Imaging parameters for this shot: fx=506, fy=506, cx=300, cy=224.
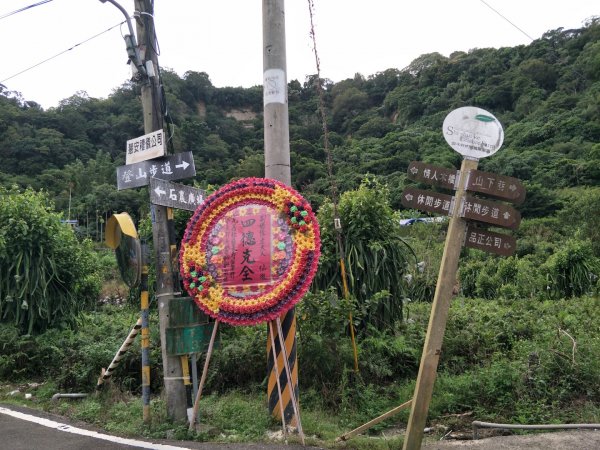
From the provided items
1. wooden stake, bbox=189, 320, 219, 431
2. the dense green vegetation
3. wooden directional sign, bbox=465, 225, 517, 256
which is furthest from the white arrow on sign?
wooden directional sign, bbox=465, 225, 517, 256

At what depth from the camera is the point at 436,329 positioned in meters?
4.15

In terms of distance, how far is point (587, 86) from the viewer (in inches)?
1961

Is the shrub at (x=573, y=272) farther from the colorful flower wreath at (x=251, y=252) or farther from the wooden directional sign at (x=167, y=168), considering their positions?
the wooden directional sign at (x=167, y=168)

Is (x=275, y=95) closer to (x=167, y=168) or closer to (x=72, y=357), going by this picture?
(x=167, y=168)

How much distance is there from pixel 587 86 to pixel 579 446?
54.6 meters

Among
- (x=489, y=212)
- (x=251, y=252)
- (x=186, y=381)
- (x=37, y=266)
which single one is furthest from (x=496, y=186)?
(x=37, y=266)

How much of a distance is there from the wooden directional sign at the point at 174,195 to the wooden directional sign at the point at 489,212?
320 cm

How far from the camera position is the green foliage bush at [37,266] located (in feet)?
28.9

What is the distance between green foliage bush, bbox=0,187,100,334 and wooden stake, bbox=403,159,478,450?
7.15 m

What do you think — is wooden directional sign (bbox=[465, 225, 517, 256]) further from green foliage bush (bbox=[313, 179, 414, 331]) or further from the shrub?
the shrub

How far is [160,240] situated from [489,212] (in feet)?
11.5

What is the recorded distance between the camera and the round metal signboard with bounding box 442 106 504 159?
421 centimetres

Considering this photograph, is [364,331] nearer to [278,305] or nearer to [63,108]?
[278,305]

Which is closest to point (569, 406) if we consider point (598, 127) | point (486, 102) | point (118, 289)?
point (118, 289)
